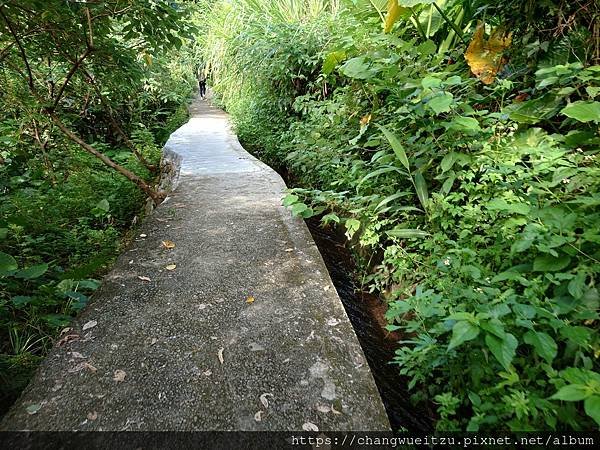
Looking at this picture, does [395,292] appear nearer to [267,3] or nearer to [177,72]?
[267,3]

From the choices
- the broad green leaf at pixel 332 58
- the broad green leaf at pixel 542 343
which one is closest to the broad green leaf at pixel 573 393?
the broad green leaf at pixel 542 343

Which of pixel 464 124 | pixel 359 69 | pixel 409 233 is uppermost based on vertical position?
pixel 359 69

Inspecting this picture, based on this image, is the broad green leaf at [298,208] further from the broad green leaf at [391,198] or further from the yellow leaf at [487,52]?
the yellow leaf at [487,52]

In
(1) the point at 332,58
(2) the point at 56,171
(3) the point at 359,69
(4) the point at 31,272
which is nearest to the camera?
(4) the point at 31,272

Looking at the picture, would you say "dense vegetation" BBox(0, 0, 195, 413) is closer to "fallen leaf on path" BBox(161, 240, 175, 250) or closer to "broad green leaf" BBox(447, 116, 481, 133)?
"fallen leaf on path" BBox(161, 240, 175, 250)

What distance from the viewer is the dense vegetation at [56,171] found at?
6.81ft

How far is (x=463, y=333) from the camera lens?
104 cm

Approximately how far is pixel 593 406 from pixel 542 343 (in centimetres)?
23

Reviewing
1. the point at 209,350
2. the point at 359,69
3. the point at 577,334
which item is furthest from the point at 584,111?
the point at 209,350

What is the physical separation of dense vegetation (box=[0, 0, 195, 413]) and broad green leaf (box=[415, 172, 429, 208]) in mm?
2178

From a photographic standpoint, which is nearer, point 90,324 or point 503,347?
point 503,347

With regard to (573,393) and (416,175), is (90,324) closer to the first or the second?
(573,393)

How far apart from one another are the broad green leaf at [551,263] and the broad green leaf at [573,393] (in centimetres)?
49

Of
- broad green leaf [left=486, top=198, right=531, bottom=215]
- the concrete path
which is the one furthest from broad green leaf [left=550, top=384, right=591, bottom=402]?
broad green leaf [left=486, top=198, right=531, bottom=215]
